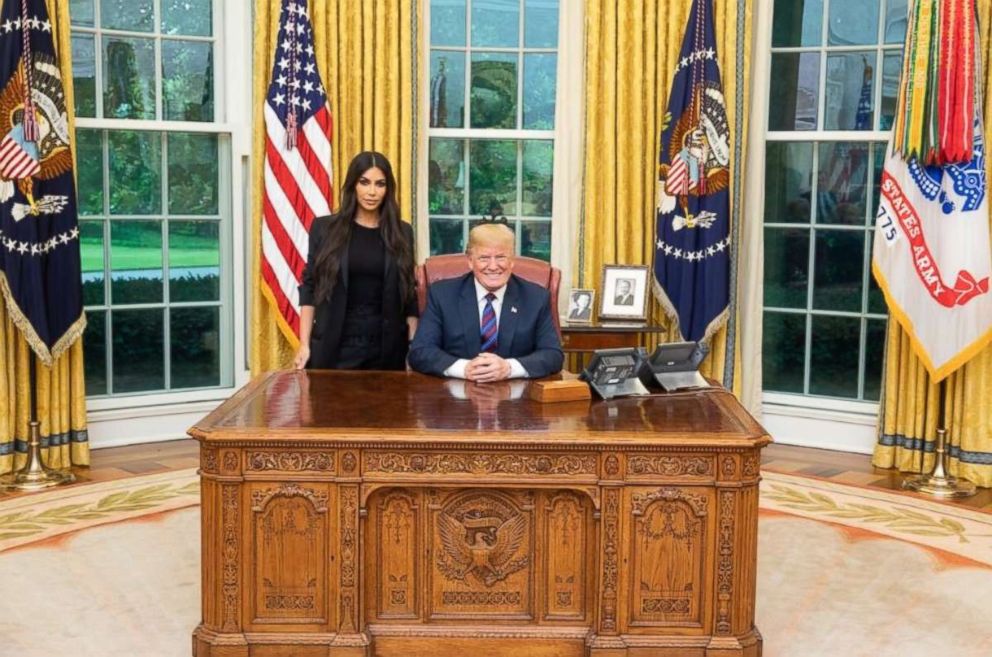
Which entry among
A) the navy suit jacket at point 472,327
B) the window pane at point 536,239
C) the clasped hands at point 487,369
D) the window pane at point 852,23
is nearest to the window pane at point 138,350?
the window pane at point 536,239

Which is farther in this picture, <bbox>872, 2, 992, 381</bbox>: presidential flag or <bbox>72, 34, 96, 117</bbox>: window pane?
<bbox>72, 34, 96, 117</bbox>: window pane

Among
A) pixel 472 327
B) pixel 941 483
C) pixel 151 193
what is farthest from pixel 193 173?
pixel 941 483

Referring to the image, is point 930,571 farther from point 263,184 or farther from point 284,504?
point 263,184

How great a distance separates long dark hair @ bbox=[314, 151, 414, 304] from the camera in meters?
4.48

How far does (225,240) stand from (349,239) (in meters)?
2.22

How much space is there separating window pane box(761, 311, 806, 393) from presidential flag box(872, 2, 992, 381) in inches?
32.4

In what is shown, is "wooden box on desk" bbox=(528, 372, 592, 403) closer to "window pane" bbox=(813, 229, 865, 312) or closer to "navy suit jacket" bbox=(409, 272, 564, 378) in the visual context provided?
"navy suit jacket" bbox=(409, 272, 564, 378)

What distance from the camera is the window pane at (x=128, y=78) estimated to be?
20.2 ft

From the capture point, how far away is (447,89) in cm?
648

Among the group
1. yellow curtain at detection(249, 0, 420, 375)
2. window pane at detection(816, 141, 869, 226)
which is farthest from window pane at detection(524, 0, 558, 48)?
window pane at detection(816, 141, 869, 226)

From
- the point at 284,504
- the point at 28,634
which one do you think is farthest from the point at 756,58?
the point at 28,634

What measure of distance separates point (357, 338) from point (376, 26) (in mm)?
2161

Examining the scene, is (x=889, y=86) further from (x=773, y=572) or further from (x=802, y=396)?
(x=773, y=572)

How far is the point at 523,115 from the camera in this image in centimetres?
652
